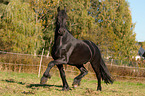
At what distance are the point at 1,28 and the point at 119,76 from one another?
12.1 m

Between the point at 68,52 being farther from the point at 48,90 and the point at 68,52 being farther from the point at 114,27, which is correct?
the point at 114,27

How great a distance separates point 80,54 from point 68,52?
1.81 feet

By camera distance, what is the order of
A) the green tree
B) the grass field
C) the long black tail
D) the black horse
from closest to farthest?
the grass field, the black horse, the long black tail, the green tree

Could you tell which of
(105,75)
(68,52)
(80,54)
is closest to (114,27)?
(105,75)

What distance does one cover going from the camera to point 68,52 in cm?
634

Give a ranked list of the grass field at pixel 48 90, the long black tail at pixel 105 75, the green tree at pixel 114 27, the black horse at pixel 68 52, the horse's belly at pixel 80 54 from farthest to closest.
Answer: the green tree at pixel 114 27 < the long black tail at pixel 105 75 < the horse's belly at pixel 80 54 < the black horse at pixel 68 52 < the grass field at pixel 48 90

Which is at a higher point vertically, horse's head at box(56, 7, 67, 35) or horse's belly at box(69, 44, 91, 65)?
horse's head at box(56, 7, 67, 35)

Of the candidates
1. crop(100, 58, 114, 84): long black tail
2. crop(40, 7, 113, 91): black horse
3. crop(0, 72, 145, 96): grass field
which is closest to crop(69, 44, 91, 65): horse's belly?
crop(40, 7, 113, 91): black horse

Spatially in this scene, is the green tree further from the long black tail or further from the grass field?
the long black tail

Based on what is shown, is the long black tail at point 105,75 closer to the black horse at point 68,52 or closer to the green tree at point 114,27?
the black horse at point 68,52

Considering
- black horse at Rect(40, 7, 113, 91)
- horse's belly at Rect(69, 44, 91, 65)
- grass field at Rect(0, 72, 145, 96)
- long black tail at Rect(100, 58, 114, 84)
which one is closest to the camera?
grass field at Rect(0, 72, 145, 96)

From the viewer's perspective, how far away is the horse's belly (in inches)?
259

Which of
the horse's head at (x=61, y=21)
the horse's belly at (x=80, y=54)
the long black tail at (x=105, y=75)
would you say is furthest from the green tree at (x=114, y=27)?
the horse's head at (x=61, y=21)

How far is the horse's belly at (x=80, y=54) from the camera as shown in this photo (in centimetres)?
658
